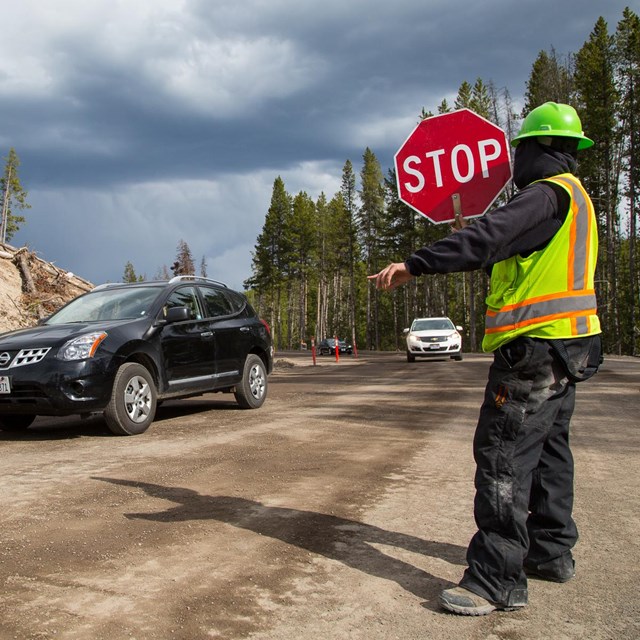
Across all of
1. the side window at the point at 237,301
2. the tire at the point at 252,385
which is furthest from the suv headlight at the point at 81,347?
the side window at the point at 237,301

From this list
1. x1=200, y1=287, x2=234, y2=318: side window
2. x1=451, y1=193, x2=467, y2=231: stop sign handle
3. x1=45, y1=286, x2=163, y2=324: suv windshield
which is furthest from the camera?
x1=200, y1=287, x2=234, y2=318: side window

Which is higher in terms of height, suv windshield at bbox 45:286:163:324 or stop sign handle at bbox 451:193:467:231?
stop sign handle at bbox 451:193:467:231

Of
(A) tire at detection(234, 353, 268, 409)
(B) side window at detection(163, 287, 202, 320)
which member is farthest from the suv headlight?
(A) tire at detection(234, 353, 268, 409)

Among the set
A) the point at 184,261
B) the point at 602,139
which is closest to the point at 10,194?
the point at 184,261

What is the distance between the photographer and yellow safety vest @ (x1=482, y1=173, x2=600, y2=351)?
2.78 m

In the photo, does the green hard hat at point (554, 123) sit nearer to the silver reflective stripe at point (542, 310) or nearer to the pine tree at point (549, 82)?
the silver reflective stripe at point (542, 310)

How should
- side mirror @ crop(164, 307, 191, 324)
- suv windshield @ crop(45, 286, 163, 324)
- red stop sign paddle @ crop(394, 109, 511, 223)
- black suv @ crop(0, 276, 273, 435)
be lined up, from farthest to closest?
1. suv windshield @ crop(45, 286, 163, 324)
2. side mirror @ crop(164, 307, 191, 324)
3. black suv @ crop(0, 276, 273, 435)
4. red stop sign paddle @ crop(394, 109, 511, 223)

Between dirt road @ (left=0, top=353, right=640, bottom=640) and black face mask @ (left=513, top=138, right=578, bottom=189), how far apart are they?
6.06 ft

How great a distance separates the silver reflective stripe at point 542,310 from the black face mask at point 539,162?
1.86 feet

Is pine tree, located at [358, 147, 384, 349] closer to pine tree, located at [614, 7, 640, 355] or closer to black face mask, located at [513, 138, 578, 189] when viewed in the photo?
pine tree, located at [614, 7, 640, 355]

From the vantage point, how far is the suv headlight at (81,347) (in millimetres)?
6945

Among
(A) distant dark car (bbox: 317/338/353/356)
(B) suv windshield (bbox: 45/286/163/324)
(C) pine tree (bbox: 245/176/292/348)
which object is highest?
(C) pine tree (bbox: 245/176/292/348)

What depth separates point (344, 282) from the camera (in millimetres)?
91375

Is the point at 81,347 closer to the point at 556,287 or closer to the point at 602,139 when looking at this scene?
the point at 556,287
